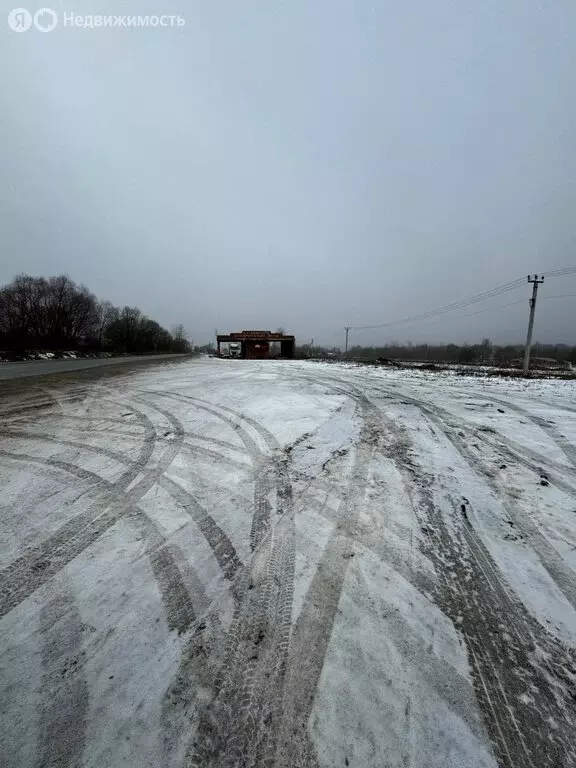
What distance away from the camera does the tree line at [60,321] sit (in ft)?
152

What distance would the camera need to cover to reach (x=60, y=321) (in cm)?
5384

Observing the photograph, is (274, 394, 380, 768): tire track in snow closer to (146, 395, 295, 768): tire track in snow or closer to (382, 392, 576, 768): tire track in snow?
(146, 395, 295, 768): tire track in snow

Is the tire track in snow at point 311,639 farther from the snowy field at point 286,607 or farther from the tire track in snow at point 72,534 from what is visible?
the tire track in snow at point 72,534

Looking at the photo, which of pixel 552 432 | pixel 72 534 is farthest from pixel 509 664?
pixel 552 432

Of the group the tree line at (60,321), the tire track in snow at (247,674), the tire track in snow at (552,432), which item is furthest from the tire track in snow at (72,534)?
the tree line at (60,321)

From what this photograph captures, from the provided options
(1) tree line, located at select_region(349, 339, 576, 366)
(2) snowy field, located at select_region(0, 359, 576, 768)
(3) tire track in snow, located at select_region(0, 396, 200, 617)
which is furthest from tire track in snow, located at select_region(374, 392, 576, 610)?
(1) tree line, located at select_region(349, 339, 576, 366)

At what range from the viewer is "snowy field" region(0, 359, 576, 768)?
1448mm

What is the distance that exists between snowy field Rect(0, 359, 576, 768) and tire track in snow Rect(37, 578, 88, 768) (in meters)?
0.01

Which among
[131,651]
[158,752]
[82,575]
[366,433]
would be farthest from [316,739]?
[366,433]

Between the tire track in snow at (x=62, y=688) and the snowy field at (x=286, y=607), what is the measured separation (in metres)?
0.01

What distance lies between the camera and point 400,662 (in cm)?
177

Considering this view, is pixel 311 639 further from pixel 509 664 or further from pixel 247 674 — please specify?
pixel 509 664

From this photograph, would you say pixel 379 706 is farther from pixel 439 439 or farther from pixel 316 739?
pixel 439 439

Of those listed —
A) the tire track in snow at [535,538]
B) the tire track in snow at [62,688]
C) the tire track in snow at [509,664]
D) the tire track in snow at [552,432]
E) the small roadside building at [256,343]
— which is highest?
the small roadside building at [256,343]
